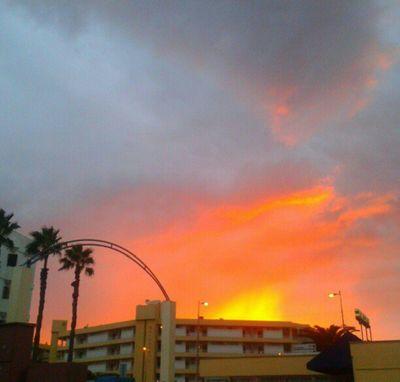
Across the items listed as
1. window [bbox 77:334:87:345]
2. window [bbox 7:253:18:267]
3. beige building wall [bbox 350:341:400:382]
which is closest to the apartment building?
window [bbox 77:334:87:345]

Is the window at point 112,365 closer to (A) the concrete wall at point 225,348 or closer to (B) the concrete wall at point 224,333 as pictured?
(A) the concrete wall at point 225,348

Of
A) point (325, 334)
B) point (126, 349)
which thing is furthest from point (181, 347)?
point (325, 334)

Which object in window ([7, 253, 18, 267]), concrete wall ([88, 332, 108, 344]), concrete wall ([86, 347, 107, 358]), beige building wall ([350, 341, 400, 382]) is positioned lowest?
beige building wall ([350, 341, 400, 382])

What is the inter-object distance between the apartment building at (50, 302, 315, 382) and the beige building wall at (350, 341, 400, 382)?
5886 centimetres

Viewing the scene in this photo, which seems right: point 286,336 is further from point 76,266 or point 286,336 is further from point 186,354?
point 76,266

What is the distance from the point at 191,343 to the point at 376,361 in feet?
210

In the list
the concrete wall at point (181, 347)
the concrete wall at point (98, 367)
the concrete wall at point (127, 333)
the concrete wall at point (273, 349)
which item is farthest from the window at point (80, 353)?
the concrete wall at point (273, 349)

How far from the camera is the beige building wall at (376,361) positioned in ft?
111

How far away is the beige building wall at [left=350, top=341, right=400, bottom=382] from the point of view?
34.0 meters

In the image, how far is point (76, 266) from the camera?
2581 inches

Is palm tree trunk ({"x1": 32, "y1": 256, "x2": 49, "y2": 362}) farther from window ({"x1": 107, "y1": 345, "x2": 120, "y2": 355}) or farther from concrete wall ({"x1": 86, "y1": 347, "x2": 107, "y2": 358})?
concrete wall ({"x1": 86, "y1": 347, "x2": 107, "y2": 358})

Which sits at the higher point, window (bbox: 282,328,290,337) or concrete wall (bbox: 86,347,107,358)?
window (bbox: 282,328,290,337)

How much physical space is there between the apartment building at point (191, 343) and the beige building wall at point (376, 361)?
193ft

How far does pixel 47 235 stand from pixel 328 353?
3373 cm
